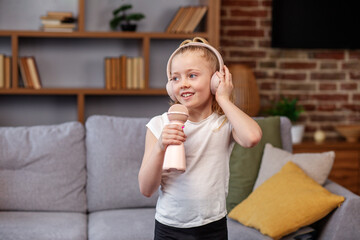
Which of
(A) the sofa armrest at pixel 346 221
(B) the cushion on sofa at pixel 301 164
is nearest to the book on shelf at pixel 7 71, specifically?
(B) the cushion on sofa at pixel 301 164

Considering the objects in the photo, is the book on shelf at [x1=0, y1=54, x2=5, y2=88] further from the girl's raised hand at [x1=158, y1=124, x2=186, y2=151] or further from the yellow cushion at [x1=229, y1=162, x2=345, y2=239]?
the girl's raised hand at [x1=158, y1=124, x2=186, y2=151]

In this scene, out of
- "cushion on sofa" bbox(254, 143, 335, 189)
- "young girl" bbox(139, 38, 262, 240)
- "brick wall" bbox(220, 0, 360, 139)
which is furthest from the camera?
"brick wall" bbox(220, 0, 360, 139)

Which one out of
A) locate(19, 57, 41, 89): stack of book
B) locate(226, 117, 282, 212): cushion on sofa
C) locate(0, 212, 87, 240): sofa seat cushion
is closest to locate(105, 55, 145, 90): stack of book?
Answer: locate(19, 57, 41, 89): stack of book

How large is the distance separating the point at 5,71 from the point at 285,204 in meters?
2.32

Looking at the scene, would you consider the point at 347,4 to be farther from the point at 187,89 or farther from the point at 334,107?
the point at 187,89

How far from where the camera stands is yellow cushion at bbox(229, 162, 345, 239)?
219cm

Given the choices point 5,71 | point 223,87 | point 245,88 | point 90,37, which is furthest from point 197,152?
point 5,71

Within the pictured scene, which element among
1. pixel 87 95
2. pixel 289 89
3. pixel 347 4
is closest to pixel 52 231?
pixel 87 95

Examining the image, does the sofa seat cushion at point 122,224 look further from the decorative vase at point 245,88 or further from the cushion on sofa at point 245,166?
the decorative vase at point 245,88

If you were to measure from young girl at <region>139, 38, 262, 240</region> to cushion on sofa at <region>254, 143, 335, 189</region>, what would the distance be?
1.22 meters

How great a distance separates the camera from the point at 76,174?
2684mm

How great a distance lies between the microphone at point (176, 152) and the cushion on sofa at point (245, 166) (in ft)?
4.56

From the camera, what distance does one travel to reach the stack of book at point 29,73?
144 inches

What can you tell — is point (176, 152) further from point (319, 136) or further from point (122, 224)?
point (319, 136)
